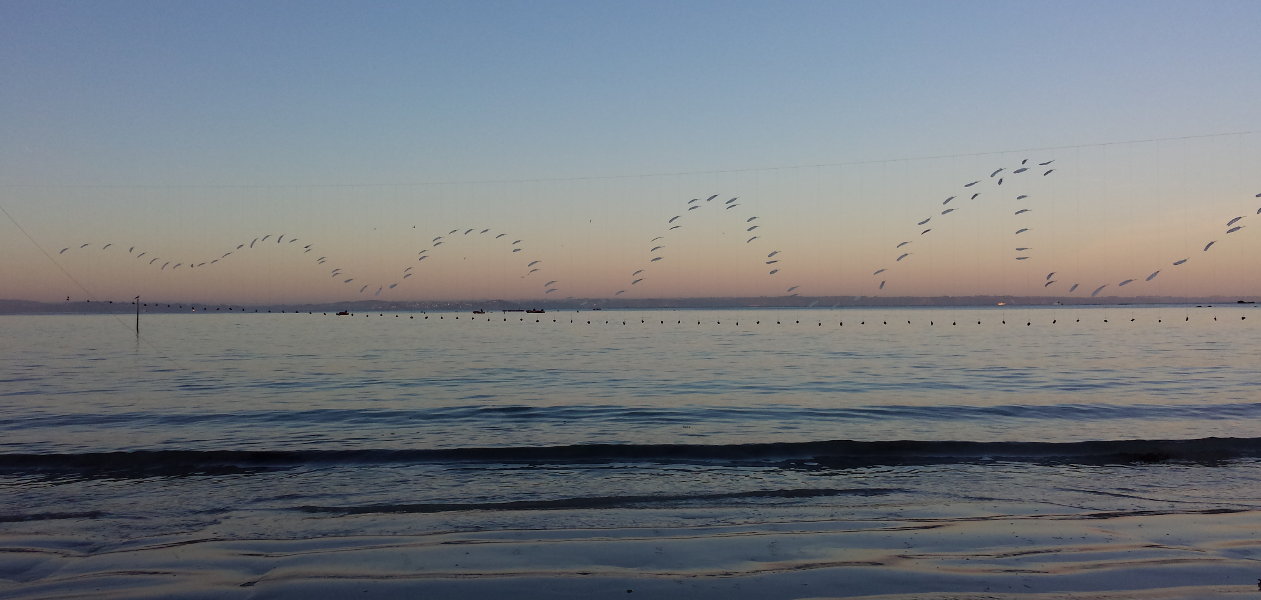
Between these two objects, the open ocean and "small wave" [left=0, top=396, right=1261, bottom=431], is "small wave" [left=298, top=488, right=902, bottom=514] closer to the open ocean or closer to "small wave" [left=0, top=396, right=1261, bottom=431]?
the open ocean

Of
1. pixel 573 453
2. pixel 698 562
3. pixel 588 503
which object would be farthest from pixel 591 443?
pixel 698 562

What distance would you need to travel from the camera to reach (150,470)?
702 inches

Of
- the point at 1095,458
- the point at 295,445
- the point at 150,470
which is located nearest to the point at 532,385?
the point at 295,445

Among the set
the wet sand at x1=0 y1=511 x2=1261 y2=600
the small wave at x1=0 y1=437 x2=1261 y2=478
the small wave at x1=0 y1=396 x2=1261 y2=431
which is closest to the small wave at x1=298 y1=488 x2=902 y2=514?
the wet sand at x1=0 y1=511 x2=1261 y2=600

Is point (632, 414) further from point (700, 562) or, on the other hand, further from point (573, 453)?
point (700, 562)

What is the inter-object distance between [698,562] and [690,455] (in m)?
9.70

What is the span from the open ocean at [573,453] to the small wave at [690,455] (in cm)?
10

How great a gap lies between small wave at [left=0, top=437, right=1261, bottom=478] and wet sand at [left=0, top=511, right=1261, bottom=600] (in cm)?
644

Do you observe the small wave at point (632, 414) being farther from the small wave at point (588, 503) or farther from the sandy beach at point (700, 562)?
the sandy beach at point (700, 562)

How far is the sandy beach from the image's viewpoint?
8.74 metres

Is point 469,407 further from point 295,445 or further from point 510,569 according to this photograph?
point 510,569

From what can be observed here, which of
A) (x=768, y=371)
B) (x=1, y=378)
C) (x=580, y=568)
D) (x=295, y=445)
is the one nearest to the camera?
(x=580, y=568)

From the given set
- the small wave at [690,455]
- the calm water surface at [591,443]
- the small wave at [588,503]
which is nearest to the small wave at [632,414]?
the calm water surface at [591,443]

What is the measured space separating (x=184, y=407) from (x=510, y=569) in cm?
2496
